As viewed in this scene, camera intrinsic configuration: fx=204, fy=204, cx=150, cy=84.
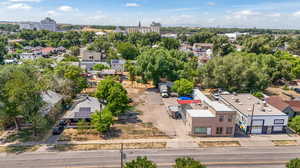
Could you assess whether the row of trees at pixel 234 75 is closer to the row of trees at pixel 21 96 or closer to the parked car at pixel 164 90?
the parked car at pixel 164 90

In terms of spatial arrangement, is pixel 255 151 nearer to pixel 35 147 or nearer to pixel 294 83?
pixel 35 147

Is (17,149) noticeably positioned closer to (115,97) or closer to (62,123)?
(62,123)

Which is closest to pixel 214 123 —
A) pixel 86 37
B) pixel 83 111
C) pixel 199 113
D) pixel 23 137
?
pixel 199 113

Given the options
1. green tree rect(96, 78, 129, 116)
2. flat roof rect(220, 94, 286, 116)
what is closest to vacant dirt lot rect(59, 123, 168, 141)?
green tree rect(96, 78, 129, 116)

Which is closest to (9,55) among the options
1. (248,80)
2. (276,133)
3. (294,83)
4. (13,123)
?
(13,123)

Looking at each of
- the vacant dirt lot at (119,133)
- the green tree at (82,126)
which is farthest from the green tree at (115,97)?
the green tree at (82,126)

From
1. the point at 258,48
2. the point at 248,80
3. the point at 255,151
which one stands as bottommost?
the point at 255,151
